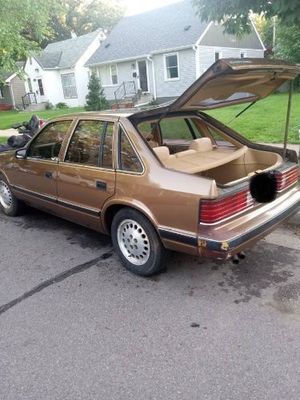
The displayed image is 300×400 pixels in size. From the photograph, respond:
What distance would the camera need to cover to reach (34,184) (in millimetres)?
5141

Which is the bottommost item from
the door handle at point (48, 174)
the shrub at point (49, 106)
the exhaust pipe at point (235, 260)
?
the shrub at point (49, 106)

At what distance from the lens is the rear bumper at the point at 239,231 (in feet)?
10.4

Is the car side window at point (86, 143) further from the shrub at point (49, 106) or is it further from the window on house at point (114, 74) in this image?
the shrub at point (49, 106)

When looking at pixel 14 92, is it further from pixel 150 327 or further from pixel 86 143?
pixel 150 327

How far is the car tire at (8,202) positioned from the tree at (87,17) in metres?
41.7

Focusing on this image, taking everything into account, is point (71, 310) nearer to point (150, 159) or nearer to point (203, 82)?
point (150, 159)

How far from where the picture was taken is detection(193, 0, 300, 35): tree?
16.0ft

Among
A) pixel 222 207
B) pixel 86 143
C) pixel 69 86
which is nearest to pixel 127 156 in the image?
pixel 86 143

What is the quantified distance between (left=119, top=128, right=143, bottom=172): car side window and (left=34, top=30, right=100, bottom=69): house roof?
1143 inches

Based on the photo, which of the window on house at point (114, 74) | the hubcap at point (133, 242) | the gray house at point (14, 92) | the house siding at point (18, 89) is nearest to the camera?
the hubcap at point (133, 242)

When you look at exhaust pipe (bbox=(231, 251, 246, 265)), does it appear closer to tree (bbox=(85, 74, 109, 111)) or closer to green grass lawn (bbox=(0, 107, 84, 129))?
green grass lawn (bbox=(0, 107, 84, 129))

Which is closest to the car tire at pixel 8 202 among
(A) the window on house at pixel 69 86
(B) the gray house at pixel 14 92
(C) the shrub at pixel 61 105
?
(A) the window on house at pixel 69 86

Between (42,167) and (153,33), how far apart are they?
22.6 m

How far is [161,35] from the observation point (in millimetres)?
24422
